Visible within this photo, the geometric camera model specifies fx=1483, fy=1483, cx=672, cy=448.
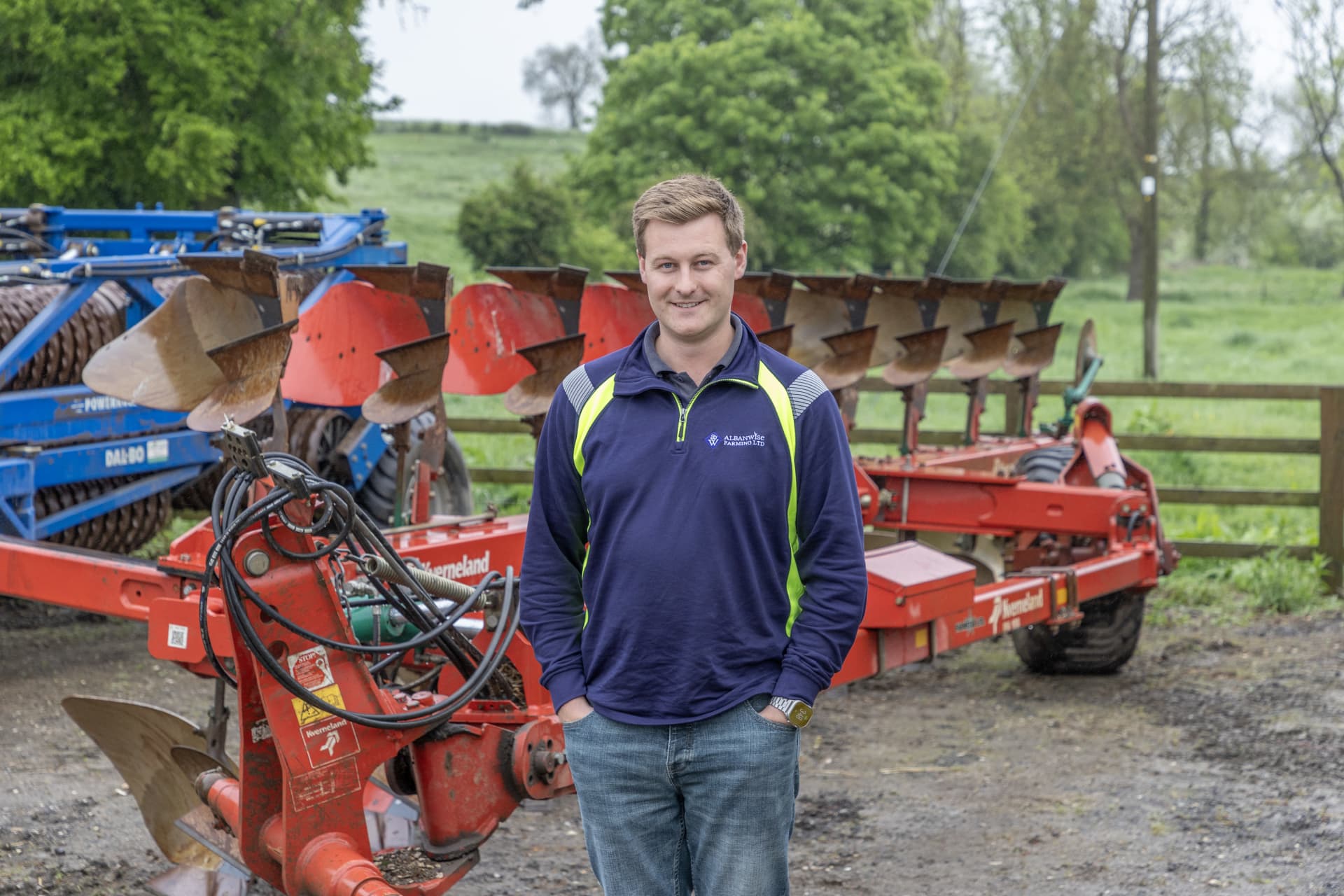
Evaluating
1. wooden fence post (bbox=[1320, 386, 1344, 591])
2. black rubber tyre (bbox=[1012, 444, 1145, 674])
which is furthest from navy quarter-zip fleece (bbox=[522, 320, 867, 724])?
wooden fence post (bbox=[1320, 386, 1344, 591])

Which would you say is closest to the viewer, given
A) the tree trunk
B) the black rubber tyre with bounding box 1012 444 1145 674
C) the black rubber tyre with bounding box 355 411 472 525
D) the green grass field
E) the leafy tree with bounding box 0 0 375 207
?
the black rubber tyre with bounding box 1012 444 1145 674

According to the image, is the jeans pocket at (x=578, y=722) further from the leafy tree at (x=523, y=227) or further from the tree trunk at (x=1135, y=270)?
the tree trunk at (x=1135, y=270)

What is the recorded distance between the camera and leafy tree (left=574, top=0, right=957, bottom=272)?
121 feet

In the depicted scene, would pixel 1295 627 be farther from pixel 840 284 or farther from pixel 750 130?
pixel 750 130

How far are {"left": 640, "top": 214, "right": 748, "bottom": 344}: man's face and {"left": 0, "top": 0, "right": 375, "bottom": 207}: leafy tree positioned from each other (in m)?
12.5

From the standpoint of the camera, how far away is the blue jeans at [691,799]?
2605 millimetres

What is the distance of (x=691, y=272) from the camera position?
2.63m


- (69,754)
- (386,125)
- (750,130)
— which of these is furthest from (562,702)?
(386,125)

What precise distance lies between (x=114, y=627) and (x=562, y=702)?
599 centimetres

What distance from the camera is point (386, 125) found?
74.2m

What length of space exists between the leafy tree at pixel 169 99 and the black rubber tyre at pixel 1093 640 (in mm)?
10036

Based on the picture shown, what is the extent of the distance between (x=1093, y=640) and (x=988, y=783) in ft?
5.64

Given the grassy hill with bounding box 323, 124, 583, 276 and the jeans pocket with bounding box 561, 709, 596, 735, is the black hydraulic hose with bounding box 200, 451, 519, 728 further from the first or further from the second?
the grassy hill with bounding box 323, 124, 583, 276

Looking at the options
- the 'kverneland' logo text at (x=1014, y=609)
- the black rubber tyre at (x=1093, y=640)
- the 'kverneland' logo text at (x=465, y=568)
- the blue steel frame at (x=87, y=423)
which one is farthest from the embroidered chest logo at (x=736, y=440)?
the black rubber tyre at (x=1093, y=640)
